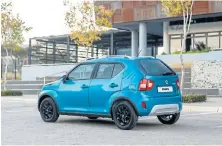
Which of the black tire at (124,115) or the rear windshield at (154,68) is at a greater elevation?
the rear windshield at (154,68)

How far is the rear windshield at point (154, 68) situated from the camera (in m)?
10.3

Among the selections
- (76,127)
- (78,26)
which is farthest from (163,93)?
(78,26)

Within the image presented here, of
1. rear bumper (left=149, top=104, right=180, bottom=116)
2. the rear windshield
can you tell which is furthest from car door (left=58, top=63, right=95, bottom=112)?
rear bumper (left=149, top=104, right=180, bottom=116)

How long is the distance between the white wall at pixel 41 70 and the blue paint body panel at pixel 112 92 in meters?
24.7

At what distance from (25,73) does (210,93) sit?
19958 millimetres

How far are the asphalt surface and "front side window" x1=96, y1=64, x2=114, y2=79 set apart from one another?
1198 millimetres

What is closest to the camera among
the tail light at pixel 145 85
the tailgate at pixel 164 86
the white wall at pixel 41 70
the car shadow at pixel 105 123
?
the tail light at pixel 145 85

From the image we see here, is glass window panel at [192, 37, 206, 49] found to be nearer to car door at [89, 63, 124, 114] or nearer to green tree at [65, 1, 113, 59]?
green tree at [65, 1, 113, 59]

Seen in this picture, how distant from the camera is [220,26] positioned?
3591cm

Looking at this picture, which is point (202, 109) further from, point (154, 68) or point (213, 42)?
point (213, 42)

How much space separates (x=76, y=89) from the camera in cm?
1125

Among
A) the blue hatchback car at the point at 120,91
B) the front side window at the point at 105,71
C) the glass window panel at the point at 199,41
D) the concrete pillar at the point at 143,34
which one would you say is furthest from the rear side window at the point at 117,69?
the glass window panel at the point at 199,41

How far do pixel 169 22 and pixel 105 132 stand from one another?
29.5 meters

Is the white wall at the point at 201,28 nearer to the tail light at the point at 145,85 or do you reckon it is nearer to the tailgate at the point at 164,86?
the tailgate at the point at 164,86
